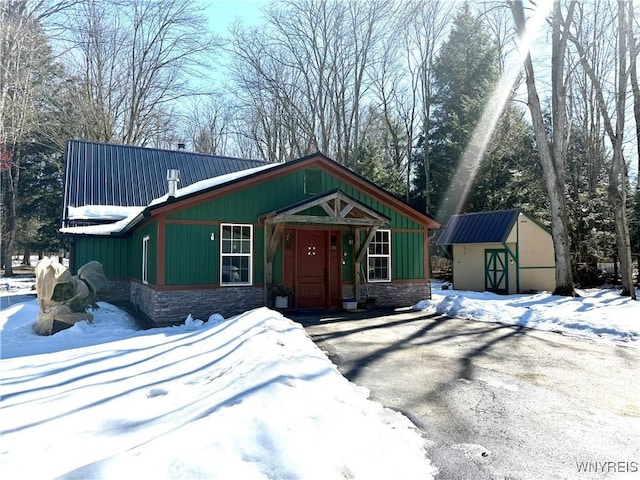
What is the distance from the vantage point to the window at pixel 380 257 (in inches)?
472

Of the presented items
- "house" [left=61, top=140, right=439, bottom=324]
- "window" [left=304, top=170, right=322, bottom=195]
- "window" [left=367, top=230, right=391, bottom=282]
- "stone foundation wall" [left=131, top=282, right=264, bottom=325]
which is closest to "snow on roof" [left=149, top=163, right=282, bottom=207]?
"house" [left=61, top=140, right=439, bottom=324]

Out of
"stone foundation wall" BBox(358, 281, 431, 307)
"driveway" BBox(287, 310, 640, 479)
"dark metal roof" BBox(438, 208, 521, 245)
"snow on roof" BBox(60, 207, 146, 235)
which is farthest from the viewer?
"dark metal roof" BBox(438, 208, 521, 245)

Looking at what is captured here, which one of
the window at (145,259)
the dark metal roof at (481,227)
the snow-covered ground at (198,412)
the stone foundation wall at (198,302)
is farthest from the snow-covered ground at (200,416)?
the dark metal roof at (481,227)

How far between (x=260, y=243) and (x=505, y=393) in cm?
703

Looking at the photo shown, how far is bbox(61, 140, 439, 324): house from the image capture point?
9.70 m

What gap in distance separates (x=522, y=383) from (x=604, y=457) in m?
1.91

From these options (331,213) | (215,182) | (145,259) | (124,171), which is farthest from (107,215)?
(331,213)

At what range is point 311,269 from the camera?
37.0 ft

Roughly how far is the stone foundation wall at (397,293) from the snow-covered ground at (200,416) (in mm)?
5089

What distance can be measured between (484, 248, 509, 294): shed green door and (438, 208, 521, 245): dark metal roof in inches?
31.0

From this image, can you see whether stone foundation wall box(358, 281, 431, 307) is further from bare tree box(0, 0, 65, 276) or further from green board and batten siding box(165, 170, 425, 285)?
bare tree box(0, 0, 65, 276)

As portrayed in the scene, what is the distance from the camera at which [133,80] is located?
25.8m

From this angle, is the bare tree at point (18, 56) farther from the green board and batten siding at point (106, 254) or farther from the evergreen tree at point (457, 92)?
the evergreen tree at point (457, 92)

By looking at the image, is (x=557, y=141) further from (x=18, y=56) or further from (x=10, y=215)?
(x=10, y=215)
